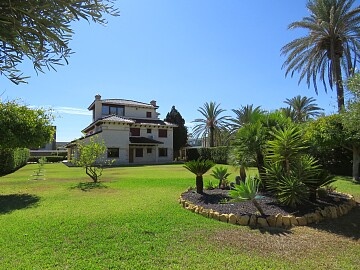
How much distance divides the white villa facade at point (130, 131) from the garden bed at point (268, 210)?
30899 mm

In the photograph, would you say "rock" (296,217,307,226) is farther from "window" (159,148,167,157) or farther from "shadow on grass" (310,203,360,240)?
"window" (159,148,167,157)

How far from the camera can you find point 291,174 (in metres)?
8.16

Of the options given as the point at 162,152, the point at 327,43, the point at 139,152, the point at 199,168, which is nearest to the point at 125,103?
the point at 139,152

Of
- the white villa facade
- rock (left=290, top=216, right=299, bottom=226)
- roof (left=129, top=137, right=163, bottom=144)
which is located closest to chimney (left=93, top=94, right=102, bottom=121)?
the white villa facade

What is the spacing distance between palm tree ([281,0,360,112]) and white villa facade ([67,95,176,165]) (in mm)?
23095

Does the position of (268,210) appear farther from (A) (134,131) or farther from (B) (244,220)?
(A) (134,131)

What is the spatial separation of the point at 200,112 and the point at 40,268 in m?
43.8

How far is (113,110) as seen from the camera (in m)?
44.8

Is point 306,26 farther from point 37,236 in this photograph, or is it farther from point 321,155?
point 37,236

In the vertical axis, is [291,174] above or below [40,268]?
above

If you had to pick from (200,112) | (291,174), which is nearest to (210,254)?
(291,174)

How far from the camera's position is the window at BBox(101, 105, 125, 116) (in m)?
44.4

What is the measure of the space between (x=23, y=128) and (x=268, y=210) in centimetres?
1099

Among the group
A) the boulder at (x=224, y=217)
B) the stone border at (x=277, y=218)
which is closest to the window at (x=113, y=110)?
the stone border at (x=277, y=218)
